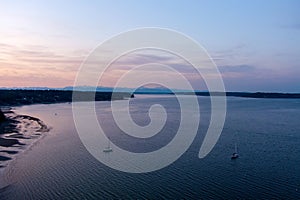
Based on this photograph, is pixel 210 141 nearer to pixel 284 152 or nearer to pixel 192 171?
pixel 284 152

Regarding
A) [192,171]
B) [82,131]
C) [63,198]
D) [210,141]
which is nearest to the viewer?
[63,198]

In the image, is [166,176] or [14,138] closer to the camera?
[166,176]

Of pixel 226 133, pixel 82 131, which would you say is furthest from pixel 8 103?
pixel 226 133

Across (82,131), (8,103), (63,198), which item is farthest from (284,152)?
(8,103)

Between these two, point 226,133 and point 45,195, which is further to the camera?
point 226,133

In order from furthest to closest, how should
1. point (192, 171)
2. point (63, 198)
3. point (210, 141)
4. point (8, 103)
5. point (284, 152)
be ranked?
point (8, 103) → point (210, 141) → point (284, 152) → point (192, 171) → point (63, 198)

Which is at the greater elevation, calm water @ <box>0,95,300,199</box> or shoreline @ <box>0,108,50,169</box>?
shoreline @ <box>0,108,50,169</box>

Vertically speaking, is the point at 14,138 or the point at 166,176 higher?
the point at 14,138

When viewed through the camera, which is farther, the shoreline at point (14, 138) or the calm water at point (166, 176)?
the shoreline at point (14, 138)

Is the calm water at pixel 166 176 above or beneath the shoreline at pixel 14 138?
beneath

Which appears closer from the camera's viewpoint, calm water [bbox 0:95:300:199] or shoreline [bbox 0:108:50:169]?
calm water [bbox 0:95:300:199]
